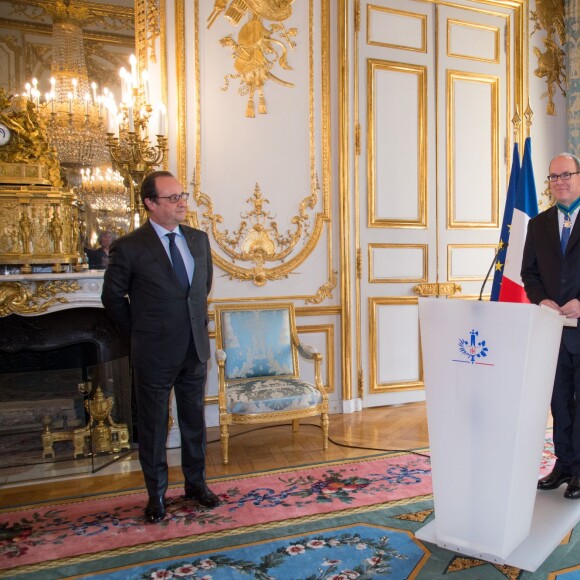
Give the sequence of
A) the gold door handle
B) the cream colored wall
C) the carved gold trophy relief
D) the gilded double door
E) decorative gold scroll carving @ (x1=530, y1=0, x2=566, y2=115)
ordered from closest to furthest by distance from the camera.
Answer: the cream colored wall, the carved gold trophy relief, the gilded double door, the gold door handle, decorative gold scroll carving @ (x1=530, y1=0, x2=566, y2=115)

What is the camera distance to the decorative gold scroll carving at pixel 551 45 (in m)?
5.22

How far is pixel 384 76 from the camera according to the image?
468cm

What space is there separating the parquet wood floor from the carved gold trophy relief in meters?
2.33

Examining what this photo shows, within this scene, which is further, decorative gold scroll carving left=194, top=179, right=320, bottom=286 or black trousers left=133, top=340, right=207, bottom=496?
decorative gold scroll carving left=194, top=179, right=320, bottom=286

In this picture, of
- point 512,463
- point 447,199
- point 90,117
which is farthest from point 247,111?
point 512,463

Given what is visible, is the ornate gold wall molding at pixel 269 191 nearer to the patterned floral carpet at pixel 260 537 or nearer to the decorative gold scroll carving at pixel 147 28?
the decorative gold scroll carving at pixel 147 28

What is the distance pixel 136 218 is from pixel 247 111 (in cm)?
118

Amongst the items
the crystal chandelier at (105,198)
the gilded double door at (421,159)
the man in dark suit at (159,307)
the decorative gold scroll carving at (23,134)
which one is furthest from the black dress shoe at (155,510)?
the gilded double door at (421,159)

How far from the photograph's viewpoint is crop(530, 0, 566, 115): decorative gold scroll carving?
5.22m

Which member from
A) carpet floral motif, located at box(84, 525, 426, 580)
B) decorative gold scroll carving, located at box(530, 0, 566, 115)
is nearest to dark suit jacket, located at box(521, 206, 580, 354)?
carpet floral motif, located at box(84, 525, 426, 580)

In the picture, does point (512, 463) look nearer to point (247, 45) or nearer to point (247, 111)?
point (247, 111)

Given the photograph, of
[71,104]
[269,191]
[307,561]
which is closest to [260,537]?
[307,561]

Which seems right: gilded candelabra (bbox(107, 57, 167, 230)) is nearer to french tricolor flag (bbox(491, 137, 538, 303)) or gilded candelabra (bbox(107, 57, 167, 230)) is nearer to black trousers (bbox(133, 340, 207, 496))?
black trousers (bbox(133, 340, 207, 496))

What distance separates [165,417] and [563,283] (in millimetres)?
1977
